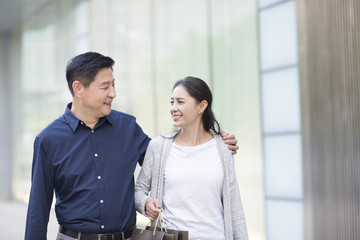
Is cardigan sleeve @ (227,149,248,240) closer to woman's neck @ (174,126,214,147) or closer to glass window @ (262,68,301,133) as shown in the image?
woman's neck @ (174,126,214,147)

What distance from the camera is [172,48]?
6727mm

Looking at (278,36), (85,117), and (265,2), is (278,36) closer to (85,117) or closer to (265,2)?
(265,2)

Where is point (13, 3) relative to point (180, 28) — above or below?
above

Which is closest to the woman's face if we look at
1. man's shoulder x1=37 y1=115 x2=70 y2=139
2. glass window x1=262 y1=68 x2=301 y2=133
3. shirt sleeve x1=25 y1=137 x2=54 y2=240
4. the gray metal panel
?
man's shoulder x1=37 y1=115 x2=70 y2=139

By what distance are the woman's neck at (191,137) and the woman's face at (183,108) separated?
0.05 metres

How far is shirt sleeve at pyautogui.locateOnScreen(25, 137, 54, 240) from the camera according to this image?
254cm

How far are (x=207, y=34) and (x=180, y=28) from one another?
498mm

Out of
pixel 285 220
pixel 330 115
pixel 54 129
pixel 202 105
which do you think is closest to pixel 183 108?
pixel 202 105

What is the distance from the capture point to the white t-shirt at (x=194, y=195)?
2498 mm

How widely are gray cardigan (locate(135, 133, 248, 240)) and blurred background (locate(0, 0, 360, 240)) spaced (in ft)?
8.51

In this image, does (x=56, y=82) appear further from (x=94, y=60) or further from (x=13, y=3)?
(x=94, y=60)

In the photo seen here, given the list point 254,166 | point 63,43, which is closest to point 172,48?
point 254,166

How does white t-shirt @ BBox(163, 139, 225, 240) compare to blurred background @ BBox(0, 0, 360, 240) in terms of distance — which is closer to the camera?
white t-shirt @ BBox(163, 139, 225, 240)

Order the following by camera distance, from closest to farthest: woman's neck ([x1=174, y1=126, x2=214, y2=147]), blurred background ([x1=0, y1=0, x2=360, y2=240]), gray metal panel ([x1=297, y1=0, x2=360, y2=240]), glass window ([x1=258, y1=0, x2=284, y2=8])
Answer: woman's neck ([x1=174, y1=126, x2=214, y2=147]) < gray metal panel ([x1=297, y1=0, x2=360, y2=240]) < blurred background ([x1=0, y1=0, x2=360, y2=240]) < glass window ([x1=258, y1=0, x2=284, y2=8])
